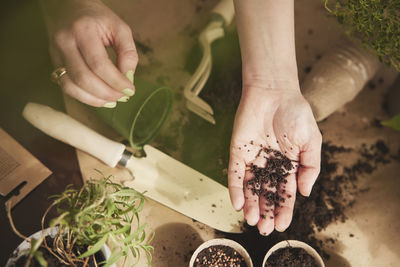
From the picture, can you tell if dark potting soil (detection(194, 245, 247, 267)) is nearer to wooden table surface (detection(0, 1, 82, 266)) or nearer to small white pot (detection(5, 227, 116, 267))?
small white pot (detection(5, 227, 116, 267))

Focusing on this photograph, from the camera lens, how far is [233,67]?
1.36 metres

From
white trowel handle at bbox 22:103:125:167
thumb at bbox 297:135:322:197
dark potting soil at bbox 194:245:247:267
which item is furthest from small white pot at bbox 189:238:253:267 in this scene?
white trowel handle at bbox 22:103:125:167

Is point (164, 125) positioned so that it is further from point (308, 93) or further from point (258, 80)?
point (308, 93)

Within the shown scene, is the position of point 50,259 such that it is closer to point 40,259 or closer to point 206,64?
point 40,259

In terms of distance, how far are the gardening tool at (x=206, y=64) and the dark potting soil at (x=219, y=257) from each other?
0.47 m

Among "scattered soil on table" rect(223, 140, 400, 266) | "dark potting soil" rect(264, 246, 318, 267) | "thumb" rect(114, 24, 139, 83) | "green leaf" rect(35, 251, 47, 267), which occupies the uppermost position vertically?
"thumb" rect(114, 24, 139, 83)

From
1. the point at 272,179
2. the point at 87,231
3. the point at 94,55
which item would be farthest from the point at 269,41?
the point at 87,231

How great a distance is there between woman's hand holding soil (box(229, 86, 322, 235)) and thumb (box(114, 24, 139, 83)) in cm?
38

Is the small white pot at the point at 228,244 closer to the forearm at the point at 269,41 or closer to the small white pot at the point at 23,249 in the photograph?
the small white pot at the point at 23,249

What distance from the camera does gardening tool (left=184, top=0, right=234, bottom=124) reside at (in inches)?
47.5

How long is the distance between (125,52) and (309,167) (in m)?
0.66

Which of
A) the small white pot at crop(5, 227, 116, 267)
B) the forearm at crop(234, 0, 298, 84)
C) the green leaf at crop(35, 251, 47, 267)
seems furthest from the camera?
the forearm at crop(234, 0, 298, 84)

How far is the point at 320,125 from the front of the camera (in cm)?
134

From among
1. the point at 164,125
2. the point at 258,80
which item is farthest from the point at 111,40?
the point at 258,80
